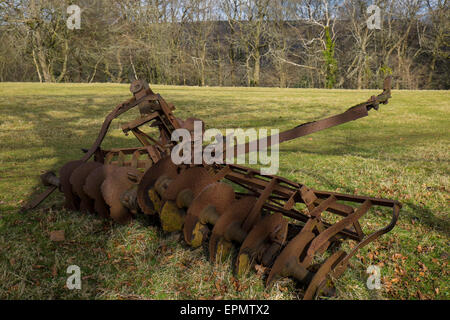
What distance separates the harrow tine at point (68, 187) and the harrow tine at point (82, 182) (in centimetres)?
11

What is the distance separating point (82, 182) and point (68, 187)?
330mm

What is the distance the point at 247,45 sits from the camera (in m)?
39.7

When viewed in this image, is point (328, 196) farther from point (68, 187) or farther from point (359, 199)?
point (68, 187)

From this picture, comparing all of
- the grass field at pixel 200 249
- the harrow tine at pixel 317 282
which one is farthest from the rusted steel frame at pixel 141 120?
the harrow tine at pixel 317 282

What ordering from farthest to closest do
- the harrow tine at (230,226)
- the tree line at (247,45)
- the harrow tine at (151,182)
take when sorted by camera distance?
the tree line at (247,45) < the harrow tine at (151,182) < the harrow tine at (230,226)

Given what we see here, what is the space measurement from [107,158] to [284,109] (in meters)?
13.5

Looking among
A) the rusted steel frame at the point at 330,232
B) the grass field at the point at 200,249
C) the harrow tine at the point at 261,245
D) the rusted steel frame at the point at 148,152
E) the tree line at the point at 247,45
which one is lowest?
the grass field at the point at 200,249

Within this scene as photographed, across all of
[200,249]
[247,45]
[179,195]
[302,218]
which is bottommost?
[200,249]

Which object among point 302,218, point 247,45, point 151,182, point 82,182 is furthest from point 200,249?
point 247,45

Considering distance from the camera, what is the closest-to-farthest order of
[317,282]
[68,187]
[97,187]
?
[317,282] → [97,187] → [68,187]

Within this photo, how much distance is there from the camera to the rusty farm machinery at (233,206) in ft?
8.59

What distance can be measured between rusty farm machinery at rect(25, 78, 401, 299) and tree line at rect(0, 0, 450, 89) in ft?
103

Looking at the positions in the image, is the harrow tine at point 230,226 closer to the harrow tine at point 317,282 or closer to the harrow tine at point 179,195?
the harrow tine at point 179,195

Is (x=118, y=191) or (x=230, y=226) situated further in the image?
(x=118, y=191)
